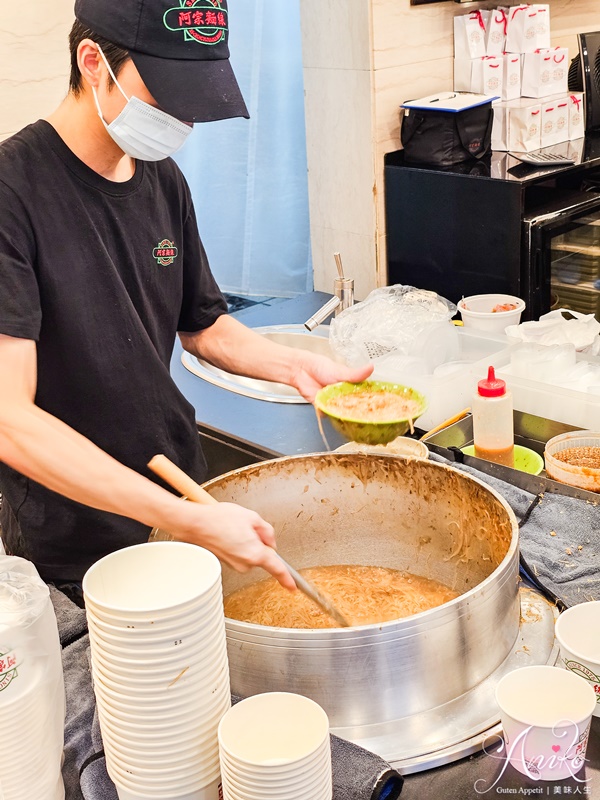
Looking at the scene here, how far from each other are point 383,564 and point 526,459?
59cm

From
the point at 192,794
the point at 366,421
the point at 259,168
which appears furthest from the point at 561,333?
the point at 259,168

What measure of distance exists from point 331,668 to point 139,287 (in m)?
0.87

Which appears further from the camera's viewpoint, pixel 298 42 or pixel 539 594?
pixel 298 42

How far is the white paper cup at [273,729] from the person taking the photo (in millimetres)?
973

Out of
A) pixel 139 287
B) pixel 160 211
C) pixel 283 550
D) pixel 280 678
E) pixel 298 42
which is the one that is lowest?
pixel 283 550

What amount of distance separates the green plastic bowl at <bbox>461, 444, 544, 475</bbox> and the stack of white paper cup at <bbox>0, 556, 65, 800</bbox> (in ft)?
4.05

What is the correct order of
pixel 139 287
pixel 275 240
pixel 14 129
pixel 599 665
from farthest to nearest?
pixel 275 240 → pixel 14 129 → pixel 139 287 → pixel 599 665

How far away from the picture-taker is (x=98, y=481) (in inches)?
50.7

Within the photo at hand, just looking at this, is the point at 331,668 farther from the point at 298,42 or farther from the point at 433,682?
the point at 298,42

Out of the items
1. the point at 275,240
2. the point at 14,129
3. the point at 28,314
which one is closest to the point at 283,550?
the point at 28,314

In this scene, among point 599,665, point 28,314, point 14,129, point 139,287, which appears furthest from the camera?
point 14,129

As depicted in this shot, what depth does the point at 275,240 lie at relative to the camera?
409 centimetres

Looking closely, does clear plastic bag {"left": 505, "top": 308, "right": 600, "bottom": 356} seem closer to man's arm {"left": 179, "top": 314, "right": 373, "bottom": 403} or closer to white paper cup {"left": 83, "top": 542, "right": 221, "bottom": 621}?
man's arm {"left": 179, "top": 314, "right": 373, "bottom": 403}

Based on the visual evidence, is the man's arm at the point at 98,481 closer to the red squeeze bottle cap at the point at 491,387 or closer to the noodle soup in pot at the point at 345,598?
the noodle soup in pot at the point at 345,598
